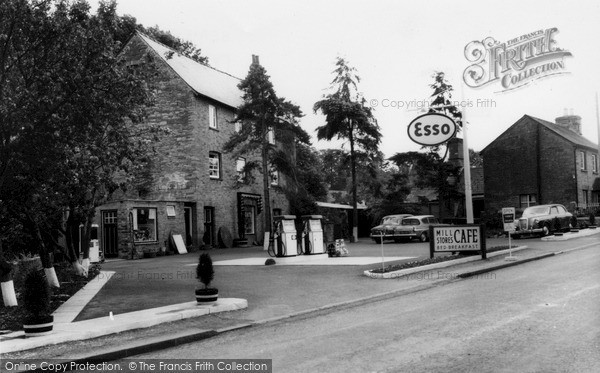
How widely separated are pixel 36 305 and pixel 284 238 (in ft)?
44.2

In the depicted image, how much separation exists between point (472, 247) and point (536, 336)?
11833 mm

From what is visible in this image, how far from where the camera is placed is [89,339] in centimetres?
Result: 877

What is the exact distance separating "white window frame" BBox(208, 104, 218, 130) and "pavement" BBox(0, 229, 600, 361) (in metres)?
14.4

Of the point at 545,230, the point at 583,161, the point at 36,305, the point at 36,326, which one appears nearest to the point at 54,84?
the point at 36,305

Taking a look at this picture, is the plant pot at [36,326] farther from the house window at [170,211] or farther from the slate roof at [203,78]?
the slate roof at [203,78]

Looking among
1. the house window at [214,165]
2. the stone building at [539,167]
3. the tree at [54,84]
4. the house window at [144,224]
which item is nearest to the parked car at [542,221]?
the stone building at [539,167]

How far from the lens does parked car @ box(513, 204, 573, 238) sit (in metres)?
29.3

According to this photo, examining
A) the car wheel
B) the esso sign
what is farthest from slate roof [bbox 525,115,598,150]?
the esso sign

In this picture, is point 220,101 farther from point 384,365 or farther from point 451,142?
point 384,365

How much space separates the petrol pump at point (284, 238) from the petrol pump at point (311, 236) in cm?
97

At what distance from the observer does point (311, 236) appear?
75.7 ft

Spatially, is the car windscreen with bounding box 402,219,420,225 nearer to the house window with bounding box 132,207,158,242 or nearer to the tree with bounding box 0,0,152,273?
the house window with bounding box 132,207,158,242

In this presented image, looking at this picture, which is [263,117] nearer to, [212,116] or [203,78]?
[212,116]

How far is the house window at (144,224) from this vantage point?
92.6 ft
